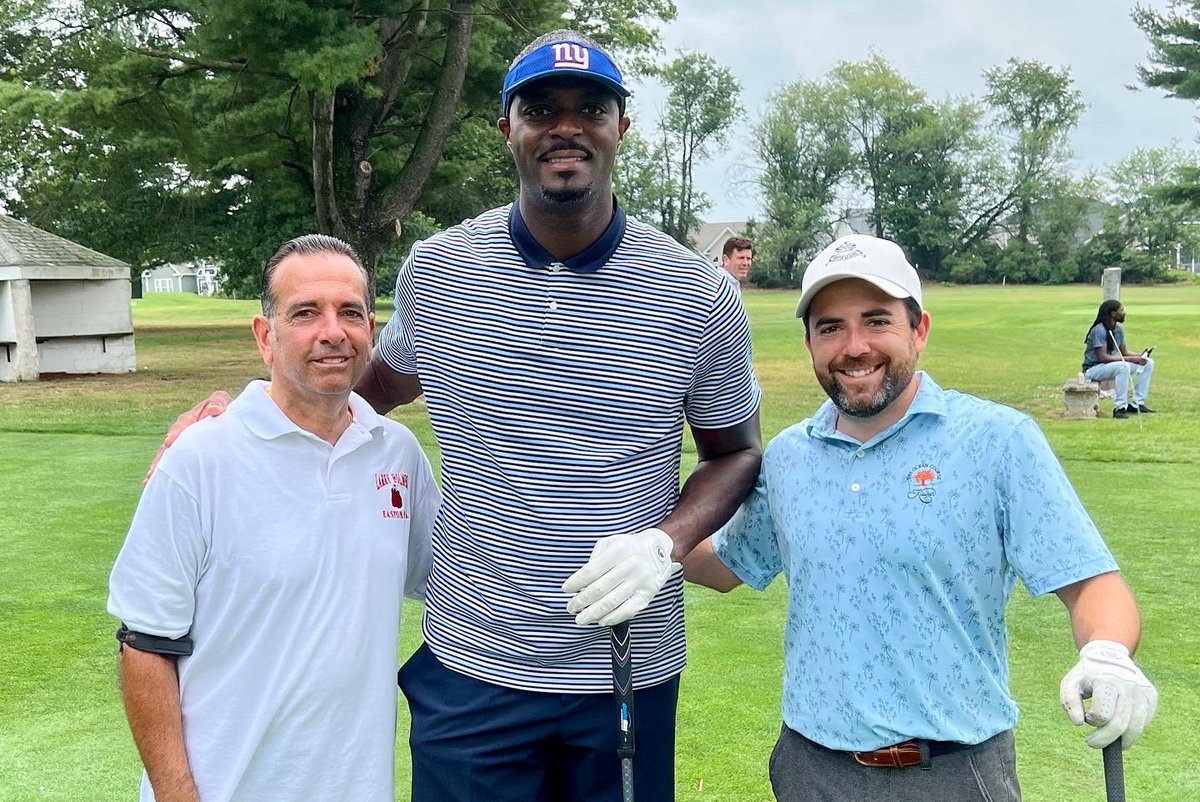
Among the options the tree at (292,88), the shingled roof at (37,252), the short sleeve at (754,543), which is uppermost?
the tree at (292,88)

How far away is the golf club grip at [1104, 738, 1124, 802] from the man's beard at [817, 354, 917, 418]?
0.68m

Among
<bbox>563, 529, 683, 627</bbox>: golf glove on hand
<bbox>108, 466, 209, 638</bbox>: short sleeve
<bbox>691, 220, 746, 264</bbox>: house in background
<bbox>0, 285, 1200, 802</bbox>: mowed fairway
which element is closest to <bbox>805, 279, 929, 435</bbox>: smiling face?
<bbox>563, 529, 683, 627</bbox>: golf glove on hand

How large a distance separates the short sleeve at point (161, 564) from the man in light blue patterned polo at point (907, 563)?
1.10 m

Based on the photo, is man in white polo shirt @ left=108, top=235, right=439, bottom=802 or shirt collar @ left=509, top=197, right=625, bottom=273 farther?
shirt collar @ left=509, top=197, right=625, bottom=273

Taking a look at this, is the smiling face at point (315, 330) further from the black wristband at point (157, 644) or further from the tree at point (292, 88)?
the tree at point (292, 88)

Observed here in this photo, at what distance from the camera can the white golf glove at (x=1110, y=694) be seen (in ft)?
5.76

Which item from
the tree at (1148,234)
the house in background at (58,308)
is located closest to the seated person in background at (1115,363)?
the house in background at (58,308)

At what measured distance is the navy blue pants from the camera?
215 centimetres

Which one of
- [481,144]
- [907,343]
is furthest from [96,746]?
[481,144]

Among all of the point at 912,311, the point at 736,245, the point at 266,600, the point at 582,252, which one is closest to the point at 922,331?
the point at 912,311

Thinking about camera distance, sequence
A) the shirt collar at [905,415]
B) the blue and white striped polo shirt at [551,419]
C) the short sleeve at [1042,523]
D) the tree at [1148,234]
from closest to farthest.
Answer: the short sleeve at [1042,523] → the shirt collar at [905,415] → the blue and white striped polo shirt at [551,419] → the tree at [1148,234]

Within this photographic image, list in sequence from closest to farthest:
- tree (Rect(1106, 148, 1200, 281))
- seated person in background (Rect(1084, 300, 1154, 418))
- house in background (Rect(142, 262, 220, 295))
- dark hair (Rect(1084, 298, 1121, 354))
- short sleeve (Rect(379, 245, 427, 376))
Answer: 1. short sleeve (Rect(379, 245, 427, 376))
2. seated person in background (Rect(1084, 300, 1154, 418))
3. dark hair (Rect(1084, 298, 1121, 354))
4. tree (Rect(1106, 148, 1200, 281))
5. house in background (Rect(142, 262, 220, 295))

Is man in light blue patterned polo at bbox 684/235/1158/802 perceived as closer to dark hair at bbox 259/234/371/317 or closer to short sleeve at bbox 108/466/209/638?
dark hair at bbox 259/234/371/317

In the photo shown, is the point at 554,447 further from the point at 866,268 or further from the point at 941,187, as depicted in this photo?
the point at 941,187
